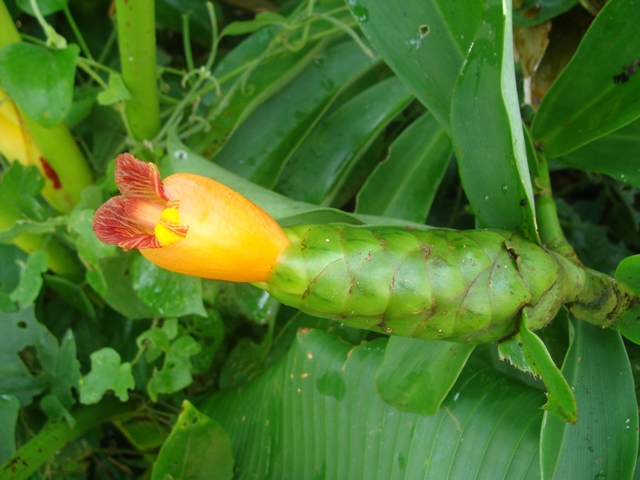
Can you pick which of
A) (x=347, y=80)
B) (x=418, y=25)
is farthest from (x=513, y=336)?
(x=347, y=80)

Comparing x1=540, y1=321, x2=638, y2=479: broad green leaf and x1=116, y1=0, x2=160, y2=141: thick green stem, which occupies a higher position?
x1=116, y1=0, x2=160, y2=141: thick green stem

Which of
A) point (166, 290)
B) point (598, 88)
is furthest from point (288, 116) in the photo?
point (598, 88)

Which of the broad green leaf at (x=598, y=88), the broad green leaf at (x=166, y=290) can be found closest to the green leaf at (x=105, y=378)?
the broad green leaf at (x=166, y=290)

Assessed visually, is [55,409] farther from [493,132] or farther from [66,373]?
[493,132]

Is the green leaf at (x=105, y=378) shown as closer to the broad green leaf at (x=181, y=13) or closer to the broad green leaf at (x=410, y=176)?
the broad green leaf at (x=410, y=176)

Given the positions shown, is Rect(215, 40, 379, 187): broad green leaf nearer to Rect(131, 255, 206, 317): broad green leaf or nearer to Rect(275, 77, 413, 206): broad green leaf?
Rect(275, 77, 413, 206): broad green leaf

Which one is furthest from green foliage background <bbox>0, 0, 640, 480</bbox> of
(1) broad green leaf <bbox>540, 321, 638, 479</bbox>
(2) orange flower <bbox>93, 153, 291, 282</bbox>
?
(2) orange flower <bbox>93, 153, 291, 282</bbox>
